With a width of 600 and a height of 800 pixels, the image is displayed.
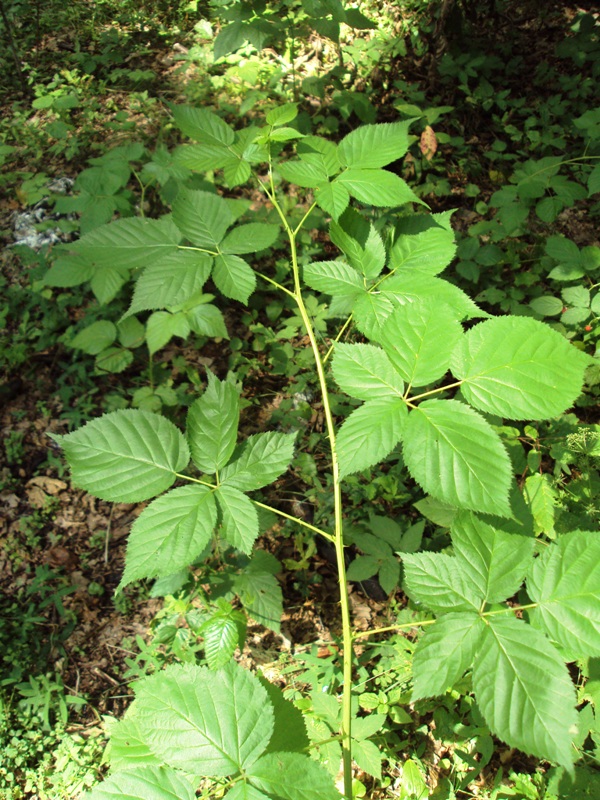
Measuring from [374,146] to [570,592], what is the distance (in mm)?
1191

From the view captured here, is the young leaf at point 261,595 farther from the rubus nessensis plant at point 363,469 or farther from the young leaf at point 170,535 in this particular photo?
the young leaf at point 170,535

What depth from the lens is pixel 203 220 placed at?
4.94 ft

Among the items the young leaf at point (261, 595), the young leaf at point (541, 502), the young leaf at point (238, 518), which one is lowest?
the young leaf at point (261, 595)

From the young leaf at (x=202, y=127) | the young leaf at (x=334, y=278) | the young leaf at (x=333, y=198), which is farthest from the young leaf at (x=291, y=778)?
the young leaf at (x=202, y=127)

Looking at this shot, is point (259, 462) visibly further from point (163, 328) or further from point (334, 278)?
point (163, 328)

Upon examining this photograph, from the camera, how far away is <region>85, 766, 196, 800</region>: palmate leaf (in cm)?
84

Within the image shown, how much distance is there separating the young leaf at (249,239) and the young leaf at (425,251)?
0.36m

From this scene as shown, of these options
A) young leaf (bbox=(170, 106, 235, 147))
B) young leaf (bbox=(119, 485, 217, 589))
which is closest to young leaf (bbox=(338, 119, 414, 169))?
young leaf (bbox=(170, 106, 235, 147))

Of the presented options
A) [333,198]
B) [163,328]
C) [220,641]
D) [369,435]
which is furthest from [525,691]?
[163,328]

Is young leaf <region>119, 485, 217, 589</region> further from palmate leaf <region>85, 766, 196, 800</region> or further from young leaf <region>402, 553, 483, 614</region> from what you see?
young leaf <region>402, 553, 483, 614</region>

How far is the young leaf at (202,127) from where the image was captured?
5.00ft

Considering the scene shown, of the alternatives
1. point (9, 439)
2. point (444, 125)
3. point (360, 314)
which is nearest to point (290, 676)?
point (360, 314)

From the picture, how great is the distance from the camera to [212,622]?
138 centimetres

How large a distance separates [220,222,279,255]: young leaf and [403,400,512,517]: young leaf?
76cm
